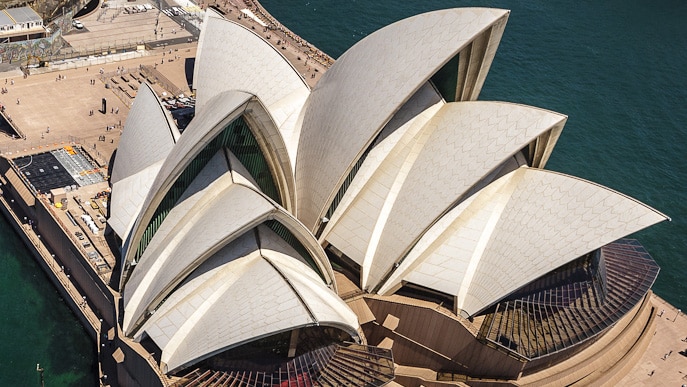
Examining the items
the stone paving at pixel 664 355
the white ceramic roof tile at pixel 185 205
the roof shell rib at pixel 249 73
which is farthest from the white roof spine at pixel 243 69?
the stone paving at pixel 664 355

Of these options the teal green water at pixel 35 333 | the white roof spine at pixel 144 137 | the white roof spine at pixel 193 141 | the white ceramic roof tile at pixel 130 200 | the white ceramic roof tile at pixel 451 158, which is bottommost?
the teal green water at pixel 35 333

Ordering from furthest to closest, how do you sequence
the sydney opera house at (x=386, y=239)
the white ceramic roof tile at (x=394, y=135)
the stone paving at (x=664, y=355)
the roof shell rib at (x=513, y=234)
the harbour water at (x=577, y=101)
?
the harbour water at (x=577, y=101) < the stone paving at (x=664, y=355) < the white ceramic roof tile at (x=394, y=135) < the roof shell rib at (x=513, y=234) < the sydney opera house at (x=386, y=239)

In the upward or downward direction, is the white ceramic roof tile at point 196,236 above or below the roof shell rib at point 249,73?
below

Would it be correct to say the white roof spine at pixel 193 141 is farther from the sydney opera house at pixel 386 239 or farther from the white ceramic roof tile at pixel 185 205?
the white ceramic roof tile at pixel 185 205

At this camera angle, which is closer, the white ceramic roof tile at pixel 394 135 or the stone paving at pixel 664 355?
the white ceramic roof tile at pixel 394 135

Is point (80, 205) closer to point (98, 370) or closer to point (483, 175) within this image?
point (98, 370)

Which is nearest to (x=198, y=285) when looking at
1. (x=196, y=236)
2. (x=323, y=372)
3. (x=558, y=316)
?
(x=196, y=236)

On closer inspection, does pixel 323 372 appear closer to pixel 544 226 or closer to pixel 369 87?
pixel 544 226
